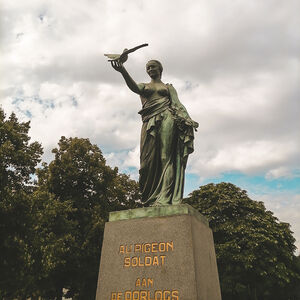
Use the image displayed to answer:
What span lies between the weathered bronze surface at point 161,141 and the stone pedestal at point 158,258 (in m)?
0.89

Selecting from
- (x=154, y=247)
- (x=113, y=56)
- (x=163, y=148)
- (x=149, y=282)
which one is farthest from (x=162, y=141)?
(x=149, y=282)

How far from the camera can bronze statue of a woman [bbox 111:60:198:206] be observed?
718 cm

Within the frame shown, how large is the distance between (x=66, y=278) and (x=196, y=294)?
64.2 feet

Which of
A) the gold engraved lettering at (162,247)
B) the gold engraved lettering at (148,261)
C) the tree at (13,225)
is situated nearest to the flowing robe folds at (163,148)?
the gold engraved lettering at (162,247)

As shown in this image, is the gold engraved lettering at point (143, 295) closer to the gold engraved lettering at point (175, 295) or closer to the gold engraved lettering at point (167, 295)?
the gold engraved lettering at point (167, 295)

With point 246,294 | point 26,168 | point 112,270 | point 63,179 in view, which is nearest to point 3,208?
point 26,168

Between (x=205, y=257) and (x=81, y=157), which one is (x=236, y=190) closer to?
(x=81, y=157)

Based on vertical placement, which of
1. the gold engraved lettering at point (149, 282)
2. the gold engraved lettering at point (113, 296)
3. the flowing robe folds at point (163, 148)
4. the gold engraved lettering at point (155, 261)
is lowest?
the gold engraved lettering at point (113, 296)

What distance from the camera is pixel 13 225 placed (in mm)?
16469

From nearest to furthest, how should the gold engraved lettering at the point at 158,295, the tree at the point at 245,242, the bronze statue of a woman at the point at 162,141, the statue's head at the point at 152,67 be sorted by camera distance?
the gold engraved lettering at the point at 158,295 → the bronze statue of a woman at the point at 162,141 → the statue's head at the point at 152,67 → the tree at the point at 245,242

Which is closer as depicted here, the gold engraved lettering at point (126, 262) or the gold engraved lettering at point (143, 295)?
the gold engraved lettering at point (143, 295)

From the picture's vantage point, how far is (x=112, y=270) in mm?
6000

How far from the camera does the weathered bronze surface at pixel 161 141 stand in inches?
283

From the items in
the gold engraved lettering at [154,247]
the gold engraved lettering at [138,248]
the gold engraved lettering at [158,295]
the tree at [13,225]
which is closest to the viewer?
the gold engraved lettering at [158,295]
